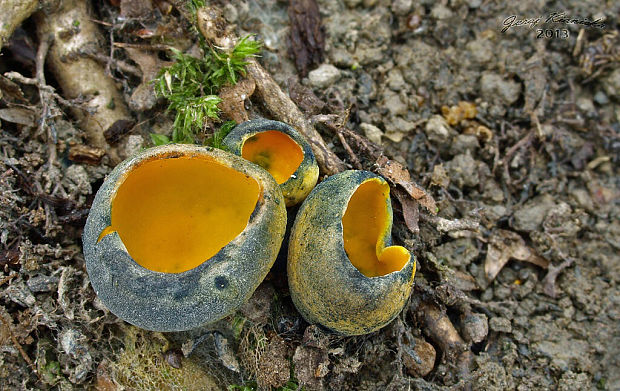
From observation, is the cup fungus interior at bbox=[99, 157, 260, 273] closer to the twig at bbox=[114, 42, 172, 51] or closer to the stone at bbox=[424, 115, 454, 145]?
the twig at bbox=[114, 42, 172, 51]

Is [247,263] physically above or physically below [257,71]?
below

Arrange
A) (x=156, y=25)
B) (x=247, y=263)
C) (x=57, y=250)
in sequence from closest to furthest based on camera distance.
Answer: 1. (x=247, y=263)
2. (x=57, y=250)
3. (x=156, y=25)

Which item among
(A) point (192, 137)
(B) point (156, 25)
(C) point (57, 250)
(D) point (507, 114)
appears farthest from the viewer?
(D) point (507, 114)

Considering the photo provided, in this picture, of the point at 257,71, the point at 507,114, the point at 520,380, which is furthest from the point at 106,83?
the point at 520,380

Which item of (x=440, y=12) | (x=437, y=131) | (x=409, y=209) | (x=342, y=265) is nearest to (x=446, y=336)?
(x=409, y=209)

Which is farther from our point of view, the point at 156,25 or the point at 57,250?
the point at 156,25

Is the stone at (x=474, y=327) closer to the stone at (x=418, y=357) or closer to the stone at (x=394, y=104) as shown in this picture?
the stone at (x=418, y=357)

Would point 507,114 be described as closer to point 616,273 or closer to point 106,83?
point 616,273
